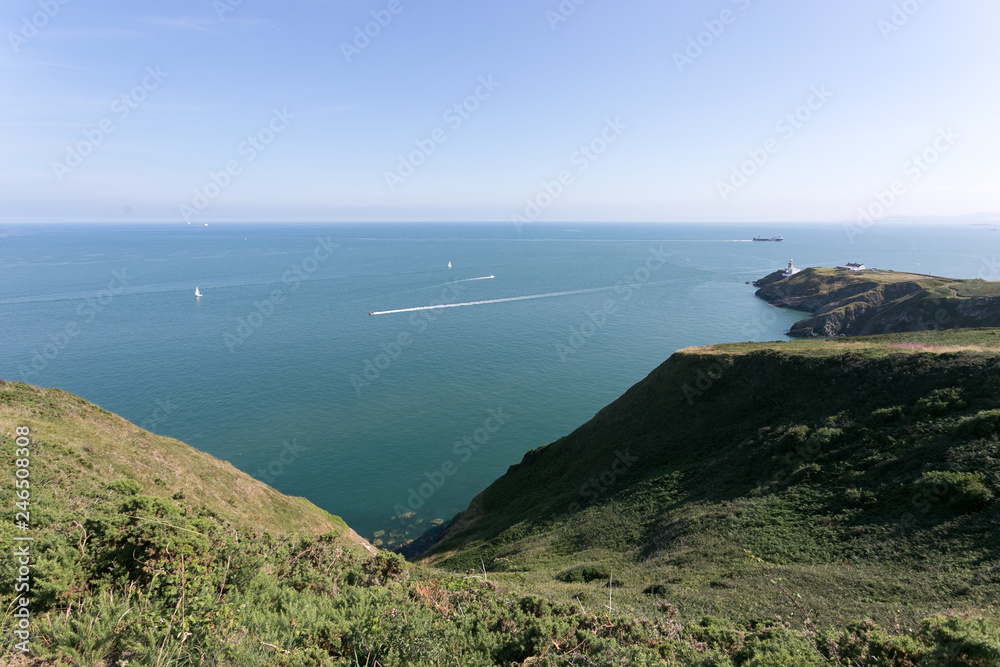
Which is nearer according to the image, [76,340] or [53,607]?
[53,607]

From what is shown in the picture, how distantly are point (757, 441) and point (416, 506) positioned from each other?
35758 millimetres

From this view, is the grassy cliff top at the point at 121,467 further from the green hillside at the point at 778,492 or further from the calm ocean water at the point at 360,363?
the calm ocean water at the point at 360,363

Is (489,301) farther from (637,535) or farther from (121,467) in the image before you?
(121,467)

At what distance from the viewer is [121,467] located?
2684cm

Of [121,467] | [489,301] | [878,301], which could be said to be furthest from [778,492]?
[878,301]

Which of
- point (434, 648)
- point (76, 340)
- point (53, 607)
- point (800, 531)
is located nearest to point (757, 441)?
point (800, 531)

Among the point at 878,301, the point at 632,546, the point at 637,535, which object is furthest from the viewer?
the point at 878,301

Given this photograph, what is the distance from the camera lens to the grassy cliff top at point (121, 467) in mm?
22625

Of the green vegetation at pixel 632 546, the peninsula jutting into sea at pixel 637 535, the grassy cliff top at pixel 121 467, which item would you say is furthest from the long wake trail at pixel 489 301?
the green vegetation at pixel 632 546

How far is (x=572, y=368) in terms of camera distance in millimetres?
88125

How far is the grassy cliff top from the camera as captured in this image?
74.2 feet

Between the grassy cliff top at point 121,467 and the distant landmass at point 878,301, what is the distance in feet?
373

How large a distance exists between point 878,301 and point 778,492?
403 feet

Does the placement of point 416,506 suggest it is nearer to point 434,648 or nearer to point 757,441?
point 757,441
